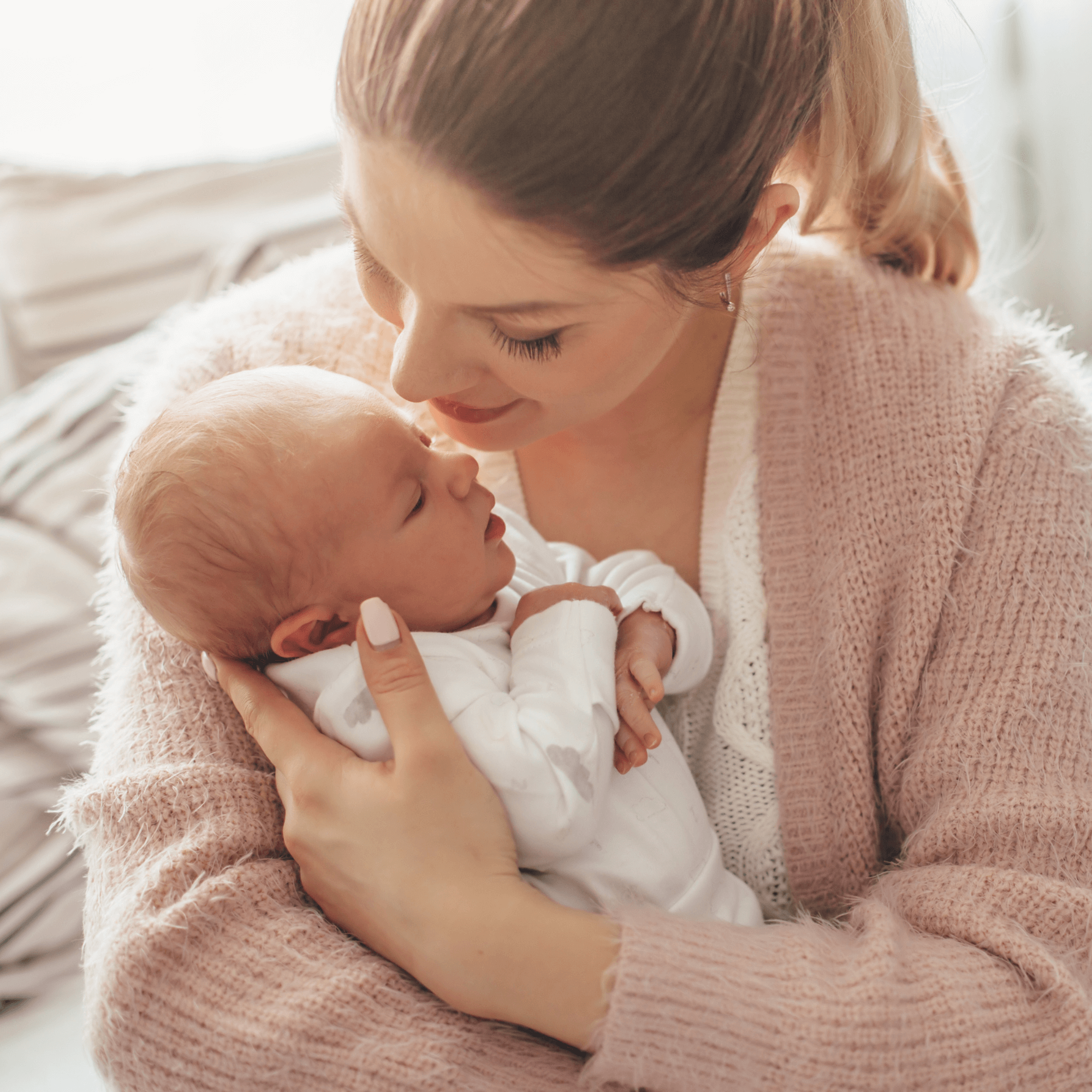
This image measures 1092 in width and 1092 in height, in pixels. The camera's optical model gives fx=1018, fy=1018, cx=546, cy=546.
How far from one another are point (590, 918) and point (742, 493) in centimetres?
51

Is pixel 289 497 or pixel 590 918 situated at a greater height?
pixel 289 497

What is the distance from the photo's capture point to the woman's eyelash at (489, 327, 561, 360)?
3.03 ft

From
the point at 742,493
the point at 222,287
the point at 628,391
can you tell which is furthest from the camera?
the point at 222,287

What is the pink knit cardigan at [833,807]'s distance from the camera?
88 centimetres

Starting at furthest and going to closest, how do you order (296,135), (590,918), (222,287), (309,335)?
(296,135)
(222,287)
(309,335)
(590,918)

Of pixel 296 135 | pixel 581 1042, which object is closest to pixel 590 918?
pixel 581 1042

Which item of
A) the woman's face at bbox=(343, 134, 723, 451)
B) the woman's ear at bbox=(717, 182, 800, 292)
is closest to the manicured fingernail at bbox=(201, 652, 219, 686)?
the woman's face at bbox=(343, 134, 723, 451)

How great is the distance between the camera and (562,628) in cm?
99

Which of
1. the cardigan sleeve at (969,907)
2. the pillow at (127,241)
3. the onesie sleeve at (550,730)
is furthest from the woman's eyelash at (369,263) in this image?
the pillow at (127,241)

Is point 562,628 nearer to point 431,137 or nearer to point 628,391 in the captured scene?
point 628,391

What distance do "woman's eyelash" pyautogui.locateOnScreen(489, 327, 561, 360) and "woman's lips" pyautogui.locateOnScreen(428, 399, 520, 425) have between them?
89 millimetres

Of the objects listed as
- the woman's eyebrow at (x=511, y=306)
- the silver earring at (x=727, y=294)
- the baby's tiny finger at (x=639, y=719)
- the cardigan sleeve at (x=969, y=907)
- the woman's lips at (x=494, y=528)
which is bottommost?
the cardigan sleeve at (x=969, y=907)

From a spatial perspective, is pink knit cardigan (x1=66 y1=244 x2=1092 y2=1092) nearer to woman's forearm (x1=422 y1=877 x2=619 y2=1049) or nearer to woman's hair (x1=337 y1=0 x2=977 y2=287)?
woman's forearm (x1=422 y1=877 x2=619 y2=1049)

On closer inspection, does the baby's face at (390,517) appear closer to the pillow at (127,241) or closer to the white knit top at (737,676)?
the white knit top at (737,676)
